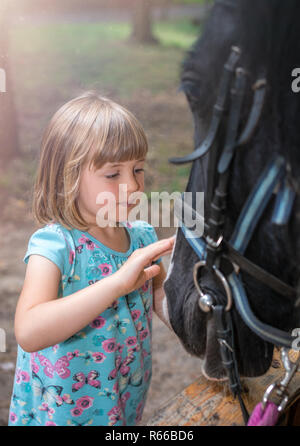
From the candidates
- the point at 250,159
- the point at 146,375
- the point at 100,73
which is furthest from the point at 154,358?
the point at 100,73

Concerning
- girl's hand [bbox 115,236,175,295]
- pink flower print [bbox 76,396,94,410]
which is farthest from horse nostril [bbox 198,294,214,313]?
pink flower print [bbox 76,396,94,410]

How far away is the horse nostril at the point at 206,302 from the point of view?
60 centimetres

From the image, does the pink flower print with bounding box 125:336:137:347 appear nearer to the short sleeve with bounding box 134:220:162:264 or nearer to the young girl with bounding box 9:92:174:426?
the young girl with bounding box 9:92:174:426

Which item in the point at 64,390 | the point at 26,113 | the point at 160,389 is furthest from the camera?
the point at 26,113

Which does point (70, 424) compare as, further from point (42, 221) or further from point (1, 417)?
point (1, 417)

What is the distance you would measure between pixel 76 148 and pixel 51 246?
16 cm

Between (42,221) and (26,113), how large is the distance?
110 inches

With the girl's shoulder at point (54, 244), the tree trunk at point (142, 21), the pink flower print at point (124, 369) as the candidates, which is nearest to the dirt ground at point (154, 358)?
the pink flower print at point (124, 369)

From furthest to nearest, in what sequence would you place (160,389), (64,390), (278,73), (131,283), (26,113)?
(26,113) < (160,389) < (64,390) < (131,283) < (278,73)

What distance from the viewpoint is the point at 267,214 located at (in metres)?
0.56

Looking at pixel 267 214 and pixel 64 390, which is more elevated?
pixel 267 214

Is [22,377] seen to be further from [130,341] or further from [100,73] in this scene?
[100,73]

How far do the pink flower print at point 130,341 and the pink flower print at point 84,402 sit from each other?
12cm
